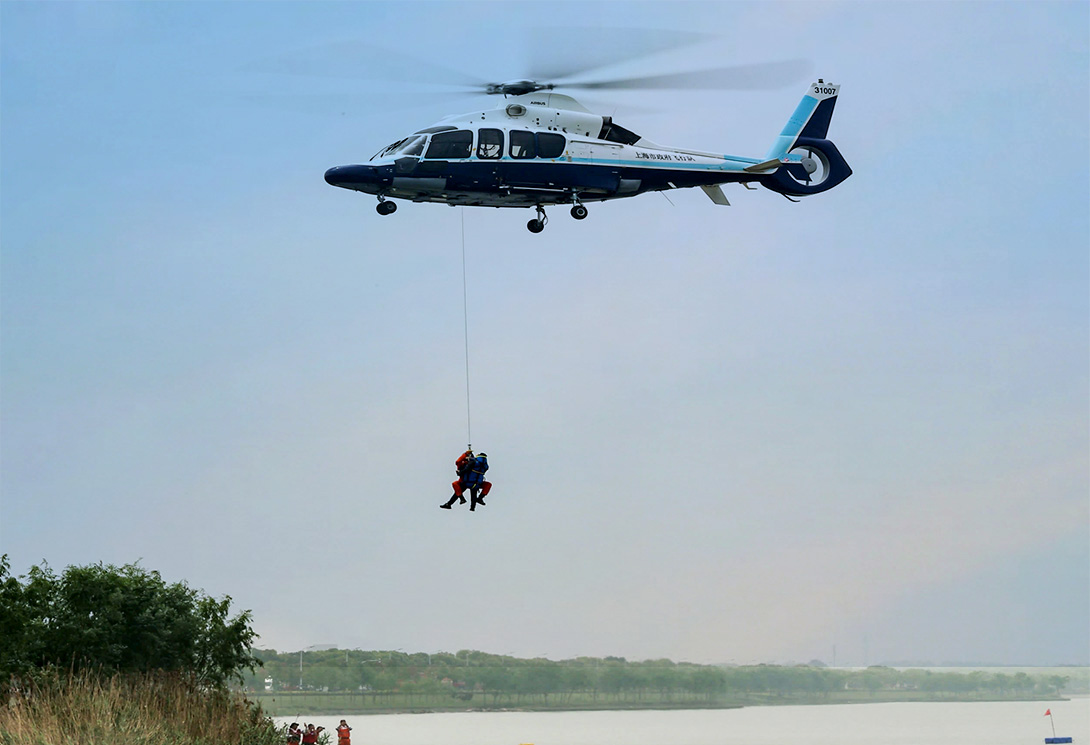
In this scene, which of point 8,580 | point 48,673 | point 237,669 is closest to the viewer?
point 48,673

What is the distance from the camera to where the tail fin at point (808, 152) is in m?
36.8

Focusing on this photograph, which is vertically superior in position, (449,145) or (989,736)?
(449,145)

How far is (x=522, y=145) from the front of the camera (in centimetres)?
3123

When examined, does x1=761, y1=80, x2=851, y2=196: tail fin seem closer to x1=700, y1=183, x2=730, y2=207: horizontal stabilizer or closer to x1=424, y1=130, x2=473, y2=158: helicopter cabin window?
x1=700, y1=183, x2=730, y2=207: horizontal stabilizer

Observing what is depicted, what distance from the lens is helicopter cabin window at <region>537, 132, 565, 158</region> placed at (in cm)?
3147

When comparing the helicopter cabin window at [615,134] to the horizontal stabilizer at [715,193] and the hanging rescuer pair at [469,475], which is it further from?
the hanging rescuer pair at [469,475]

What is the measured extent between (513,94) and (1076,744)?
10851 cm

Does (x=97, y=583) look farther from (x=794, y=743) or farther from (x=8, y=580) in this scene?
(x=794, y=743)

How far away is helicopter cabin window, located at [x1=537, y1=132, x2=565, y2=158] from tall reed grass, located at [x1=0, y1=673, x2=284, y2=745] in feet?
49.9

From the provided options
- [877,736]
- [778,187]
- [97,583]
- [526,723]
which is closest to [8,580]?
[97,583]

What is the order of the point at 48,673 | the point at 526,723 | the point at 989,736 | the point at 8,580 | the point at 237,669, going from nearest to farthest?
the point at 48,673
the point at 8,580
the point at 237,669
the point at 989,736
the point at 526,723

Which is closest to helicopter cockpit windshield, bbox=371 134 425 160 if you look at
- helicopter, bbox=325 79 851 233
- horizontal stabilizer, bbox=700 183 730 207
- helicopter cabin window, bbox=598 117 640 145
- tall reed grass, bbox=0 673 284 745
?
helicopter, bbox=325 79 851 233

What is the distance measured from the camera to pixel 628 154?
32906 millimetres

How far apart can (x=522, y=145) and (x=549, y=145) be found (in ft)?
2.37
